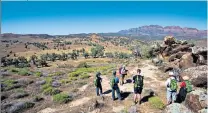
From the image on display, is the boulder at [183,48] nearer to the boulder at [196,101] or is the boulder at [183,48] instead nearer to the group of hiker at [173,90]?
the group of hiker at [173,90]

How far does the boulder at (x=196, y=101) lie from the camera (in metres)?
13.5

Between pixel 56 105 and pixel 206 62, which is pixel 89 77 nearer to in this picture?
pixel 56 105

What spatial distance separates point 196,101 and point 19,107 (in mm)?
13670

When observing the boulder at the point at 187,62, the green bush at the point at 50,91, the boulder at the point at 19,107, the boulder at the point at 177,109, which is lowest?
the boulder at the point at 19,107

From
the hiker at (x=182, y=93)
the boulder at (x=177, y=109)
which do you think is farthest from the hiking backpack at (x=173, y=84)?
the hiker at (x=182, y=93)

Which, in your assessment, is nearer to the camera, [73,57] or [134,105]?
[134,105]

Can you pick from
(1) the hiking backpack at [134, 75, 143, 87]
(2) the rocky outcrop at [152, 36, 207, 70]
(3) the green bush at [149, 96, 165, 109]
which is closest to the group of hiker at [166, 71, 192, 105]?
(3) the green bush at [149, 96, 165, 109]

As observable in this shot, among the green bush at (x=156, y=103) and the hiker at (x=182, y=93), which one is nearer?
the green bush at (x=156, y=103)

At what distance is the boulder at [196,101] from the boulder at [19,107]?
41.3 ft

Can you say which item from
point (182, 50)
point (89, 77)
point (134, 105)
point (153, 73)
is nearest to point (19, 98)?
point (89, 77)

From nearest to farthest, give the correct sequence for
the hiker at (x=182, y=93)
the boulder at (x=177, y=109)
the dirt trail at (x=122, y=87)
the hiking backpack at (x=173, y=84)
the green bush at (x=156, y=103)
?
the boulder at (x=177, y=109)
the hiking backpack at (x=173, y=84)
the green bush at (x=156, y=103)
the hiker at (x=182, y=93)
the dirt trail at (x=122, y=87)

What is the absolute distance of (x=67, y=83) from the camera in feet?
89.1

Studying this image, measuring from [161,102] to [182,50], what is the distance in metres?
20.4

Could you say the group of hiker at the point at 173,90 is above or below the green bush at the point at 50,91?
above
